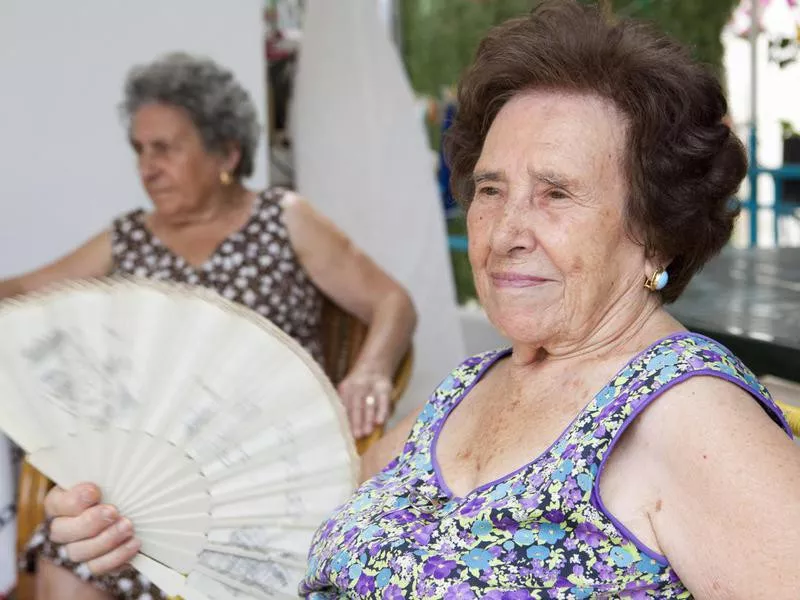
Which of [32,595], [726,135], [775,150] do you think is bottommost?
[32,595]

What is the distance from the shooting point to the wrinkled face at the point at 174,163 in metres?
3.07

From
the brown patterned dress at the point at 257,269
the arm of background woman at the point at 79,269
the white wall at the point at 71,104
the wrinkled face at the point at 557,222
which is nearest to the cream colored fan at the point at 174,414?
the wrinkled face at the point at 557,222

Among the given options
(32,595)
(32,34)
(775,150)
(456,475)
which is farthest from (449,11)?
(456,475)

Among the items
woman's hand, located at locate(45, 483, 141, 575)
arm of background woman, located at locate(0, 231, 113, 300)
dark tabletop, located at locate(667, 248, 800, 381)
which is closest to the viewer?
woman's hand, located at locate(45, 483, 141, 575)

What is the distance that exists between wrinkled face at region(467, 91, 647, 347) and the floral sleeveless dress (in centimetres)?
14

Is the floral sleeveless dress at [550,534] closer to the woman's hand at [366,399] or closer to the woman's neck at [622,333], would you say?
the woman's neck at [622,333]

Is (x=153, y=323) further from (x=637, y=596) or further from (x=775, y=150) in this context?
(x=775, y=150)

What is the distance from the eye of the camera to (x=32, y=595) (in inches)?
97.6

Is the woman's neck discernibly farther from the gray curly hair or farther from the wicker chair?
the gray curly hair

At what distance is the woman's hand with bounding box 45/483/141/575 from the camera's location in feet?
5.97

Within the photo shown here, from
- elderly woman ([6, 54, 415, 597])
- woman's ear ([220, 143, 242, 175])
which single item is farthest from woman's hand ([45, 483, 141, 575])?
woman's ear ([220, 143, 242, 175])

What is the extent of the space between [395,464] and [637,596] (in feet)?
1.80

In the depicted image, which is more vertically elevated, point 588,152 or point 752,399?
point 588,152

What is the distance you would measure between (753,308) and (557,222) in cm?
138
